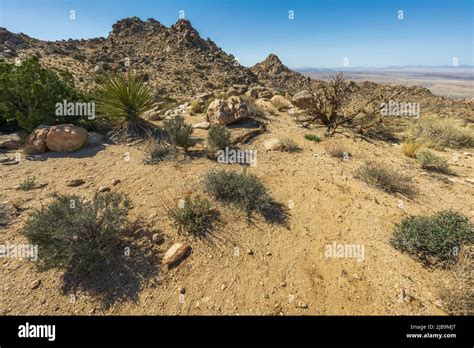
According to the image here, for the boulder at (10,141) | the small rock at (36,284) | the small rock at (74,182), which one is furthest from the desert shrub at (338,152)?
the boulder at (10,141)

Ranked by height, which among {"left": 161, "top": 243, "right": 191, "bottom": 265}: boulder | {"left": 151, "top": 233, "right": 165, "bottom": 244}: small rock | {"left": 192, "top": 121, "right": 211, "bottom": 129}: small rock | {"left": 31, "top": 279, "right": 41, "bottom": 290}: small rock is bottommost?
{"left": 31, "top": 279, "right": 41, "bottom": 290}: small rock

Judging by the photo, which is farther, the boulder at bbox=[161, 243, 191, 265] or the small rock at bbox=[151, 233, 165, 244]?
the small rock at bbox=[151, 233, 165, 244]

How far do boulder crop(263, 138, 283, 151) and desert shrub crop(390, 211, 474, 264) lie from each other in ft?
11.5

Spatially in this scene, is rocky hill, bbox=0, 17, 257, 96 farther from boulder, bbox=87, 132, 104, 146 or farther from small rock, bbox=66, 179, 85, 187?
small rock, bbox=66, 179, 85, 187

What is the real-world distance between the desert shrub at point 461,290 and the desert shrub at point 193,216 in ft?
10.1

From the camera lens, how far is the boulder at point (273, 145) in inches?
251

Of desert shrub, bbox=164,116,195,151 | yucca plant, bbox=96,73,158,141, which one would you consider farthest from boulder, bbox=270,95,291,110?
yucca plant, bbox=96,73,158,141

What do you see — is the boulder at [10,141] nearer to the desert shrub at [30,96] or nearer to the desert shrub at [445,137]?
the desert shrub at [30,96]

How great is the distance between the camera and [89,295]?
8.99 feet

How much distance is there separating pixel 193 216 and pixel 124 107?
5.08 metres

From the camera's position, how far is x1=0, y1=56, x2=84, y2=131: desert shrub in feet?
20.9

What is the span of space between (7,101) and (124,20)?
130ft

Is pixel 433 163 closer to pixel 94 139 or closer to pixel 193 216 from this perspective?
pixel 193 216
